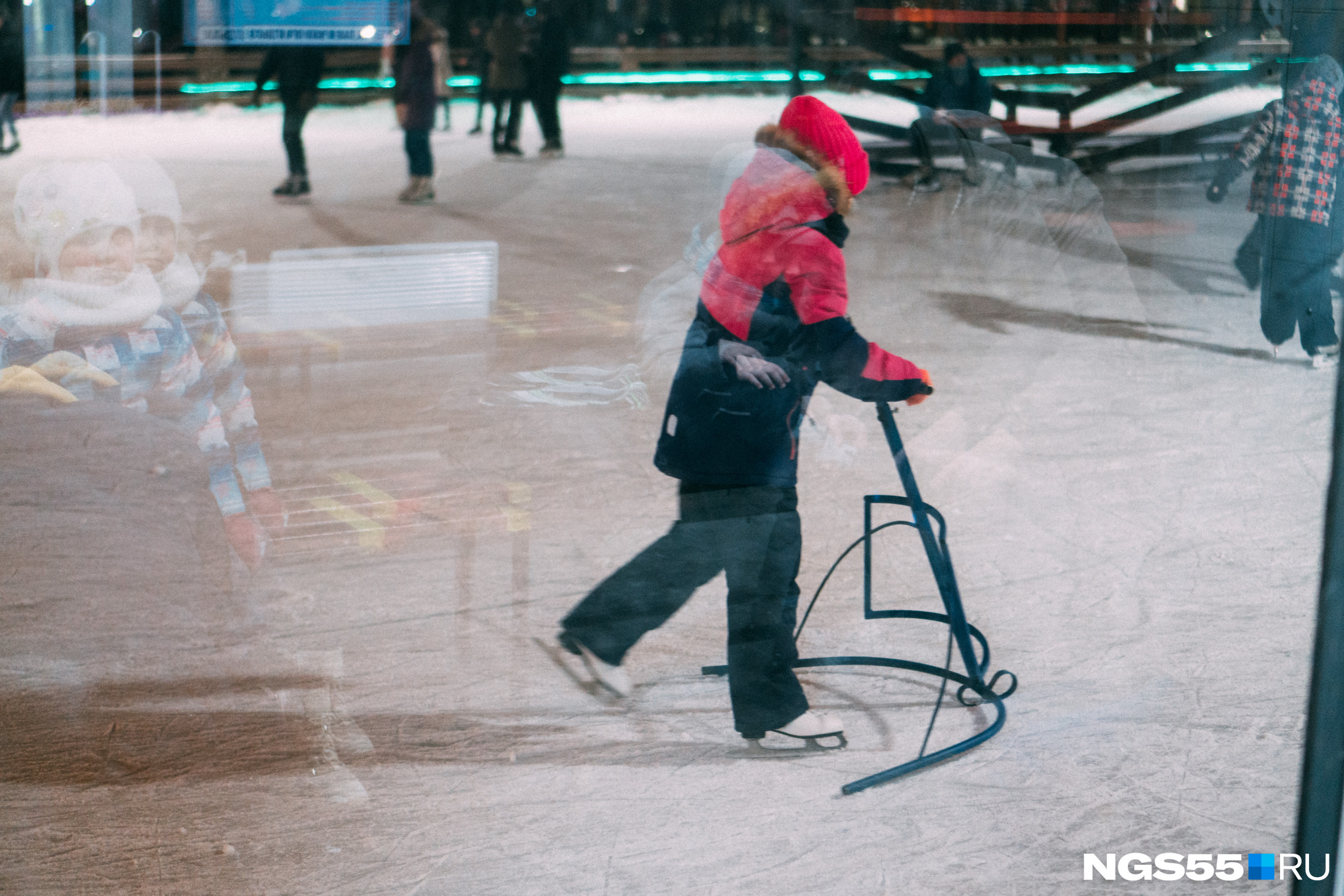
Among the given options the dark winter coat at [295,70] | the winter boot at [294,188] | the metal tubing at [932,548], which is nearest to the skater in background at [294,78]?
the dark winter coat at [295,70]

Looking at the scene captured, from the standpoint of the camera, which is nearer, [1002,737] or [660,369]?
[1002,737]

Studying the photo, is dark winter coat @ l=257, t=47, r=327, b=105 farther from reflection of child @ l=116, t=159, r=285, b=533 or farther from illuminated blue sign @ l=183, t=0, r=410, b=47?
reflection of child @ l=116, t=159, r=285, b=533

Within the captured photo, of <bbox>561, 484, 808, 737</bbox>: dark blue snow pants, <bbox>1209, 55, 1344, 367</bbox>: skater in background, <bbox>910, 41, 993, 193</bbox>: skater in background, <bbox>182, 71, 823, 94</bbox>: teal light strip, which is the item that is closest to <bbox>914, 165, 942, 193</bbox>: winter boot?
<bbox>910, 41, 993, 193</bbox>: skater in background

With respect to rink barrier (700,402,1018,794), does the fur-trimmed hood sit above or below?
above

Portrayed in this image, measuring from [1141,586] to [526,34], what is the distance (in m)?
1.80

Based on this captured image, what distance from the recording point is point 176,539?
2.82m

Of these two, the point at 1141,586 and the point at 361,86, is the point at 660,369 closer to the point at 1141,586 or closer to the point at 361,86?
the point at 361,86

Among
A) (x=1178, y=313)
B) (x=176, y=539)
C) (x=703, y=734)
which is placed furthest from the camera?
(x=1178, y=313)

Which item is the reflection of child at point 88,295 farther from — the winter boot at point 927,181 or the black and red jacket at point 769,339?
the winter boot at point 927,181

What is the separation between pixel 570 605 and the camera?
2547mm

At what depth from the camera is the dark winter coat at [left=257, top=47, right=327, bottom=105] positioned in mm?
1583

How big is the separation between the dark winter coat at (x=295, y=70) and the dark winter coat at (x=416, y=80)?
11 centimetres

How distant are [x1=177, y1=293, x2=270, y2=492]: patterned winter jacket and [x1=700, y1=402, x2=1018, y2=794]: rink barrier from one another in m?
0.92

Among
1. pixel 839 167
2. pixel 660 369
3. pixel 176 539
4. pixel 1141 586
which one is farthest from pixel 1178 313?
pixel 176 539
